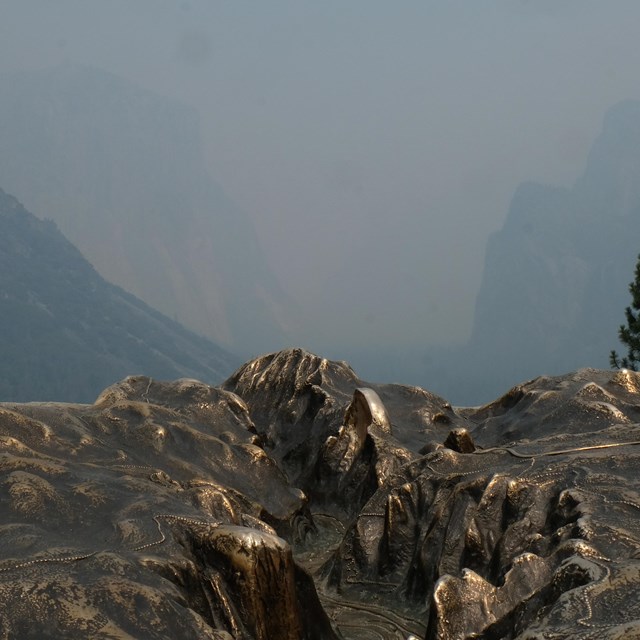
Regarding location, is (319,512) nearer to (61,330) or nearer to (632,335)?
(632,335)

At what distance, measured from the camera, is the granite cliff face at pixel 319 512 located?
653 cm

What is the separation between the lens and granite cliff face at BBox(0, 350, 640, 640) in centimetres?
653

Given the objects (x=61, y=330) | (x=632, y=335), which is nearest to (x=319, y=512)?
(x=632, y=335)

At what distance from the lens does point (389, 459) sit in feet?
42.2

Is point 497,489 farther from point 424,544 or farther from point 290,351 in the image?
point 290,351

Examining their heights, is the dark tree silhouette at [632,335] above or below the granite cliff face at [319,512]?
above

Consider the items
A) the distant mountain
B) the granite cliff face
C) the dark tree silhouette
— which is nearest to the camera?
the granite cliff face

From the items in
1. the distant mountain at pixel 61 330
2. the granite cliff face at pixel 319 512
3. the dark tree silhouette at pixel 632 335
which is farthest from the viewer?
the distant mountain at pixel 61 330

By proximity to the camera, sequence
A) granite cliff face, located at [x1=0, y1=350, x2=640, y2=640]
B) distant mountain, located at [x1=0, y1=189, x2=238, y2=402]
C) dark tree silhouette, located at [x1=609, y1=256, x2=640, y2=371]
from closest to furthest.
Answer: granite cliff face, located at [x1=0, y1=350, x2=640, y2=640], dark tree silhouette, located at [x1=609, y1=256, x2=640, y2=371], distant mountain, located at [x1=0, y1=189, x2=238, y2=402]

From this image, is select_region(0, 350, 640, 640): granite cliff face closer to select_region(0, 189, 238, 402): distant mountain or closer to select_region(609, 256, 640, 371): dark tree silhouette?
select_region(609, 256, 640, 371): dark tree silhouette

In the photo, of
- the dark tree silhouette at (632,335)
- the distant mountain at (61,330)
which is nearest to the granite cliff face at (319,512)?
the dark tree silhouette at (632,335)

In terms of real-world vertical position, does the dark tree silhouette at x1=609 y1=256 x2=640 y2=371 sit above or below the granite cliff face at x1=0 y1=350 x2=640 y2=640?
above

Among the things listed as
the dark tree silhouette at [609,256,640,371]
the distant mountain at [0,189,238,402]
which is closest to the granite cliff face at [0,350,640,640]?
the dark tree silhouette at [609,256,640,371]

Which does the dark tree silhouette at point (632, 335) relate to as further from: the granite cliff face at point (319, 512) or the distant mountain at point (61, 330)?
the distant mountain at point (61, 330)
